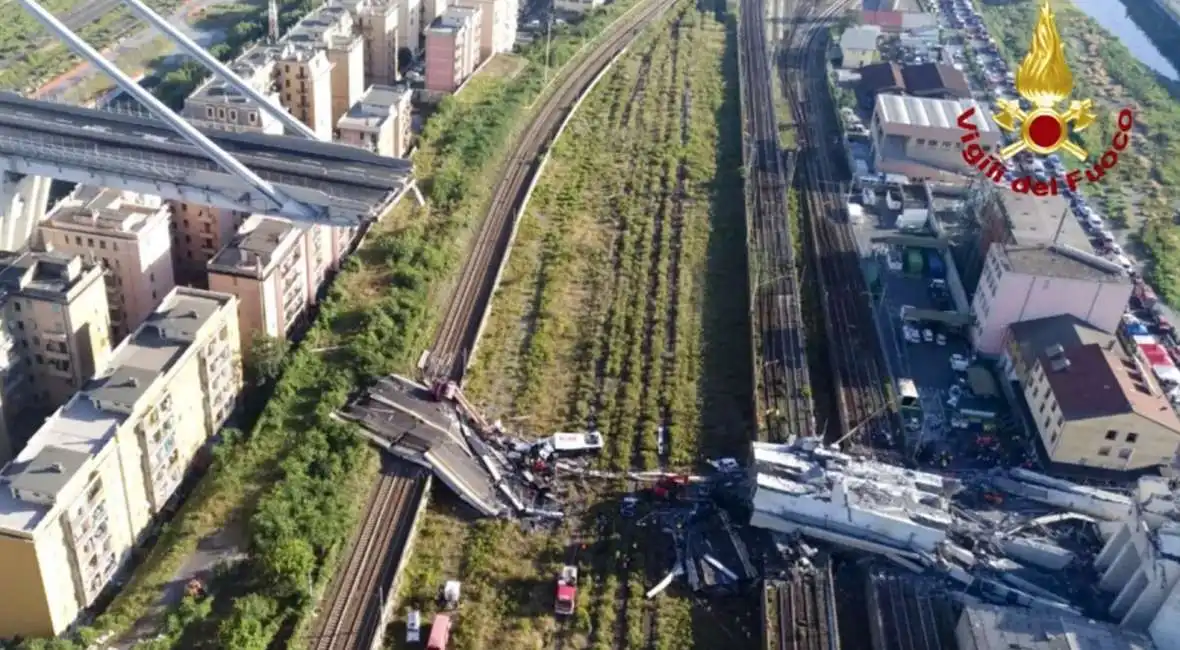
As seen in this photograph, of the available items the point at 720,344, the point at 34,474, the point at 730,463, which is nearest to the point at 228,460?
the point at 34,474

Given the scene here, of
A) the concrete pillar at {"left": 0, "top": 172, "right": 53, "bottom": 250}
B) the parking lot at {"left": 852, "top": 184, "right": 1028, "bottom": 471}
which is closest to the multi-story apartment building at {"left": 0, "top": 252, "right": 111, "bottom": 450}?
the concrete pillar at {"left": 0, "top": 172, "right": 53, "bottom": 250}

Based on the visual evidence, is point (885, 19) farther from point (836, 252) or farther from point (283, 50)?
point (283, 50)

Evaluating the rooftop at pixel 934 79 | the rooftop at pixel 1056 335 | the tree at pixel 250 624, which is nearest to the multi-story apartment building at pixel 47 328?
the tree at pixel 250 624

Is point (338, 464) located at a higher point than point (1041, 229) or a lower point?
lower

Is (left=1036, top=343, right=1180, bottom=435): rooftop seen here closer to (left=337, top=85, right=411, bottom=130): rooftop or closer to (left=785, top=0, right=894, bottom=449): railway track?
(left=785, top=0, right=894, bottom=449): railway track

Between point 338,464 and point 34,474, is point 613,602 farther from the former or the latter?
point 34,474

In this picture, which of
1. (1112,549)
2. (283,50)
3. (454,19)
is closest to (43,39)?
(283,50)
